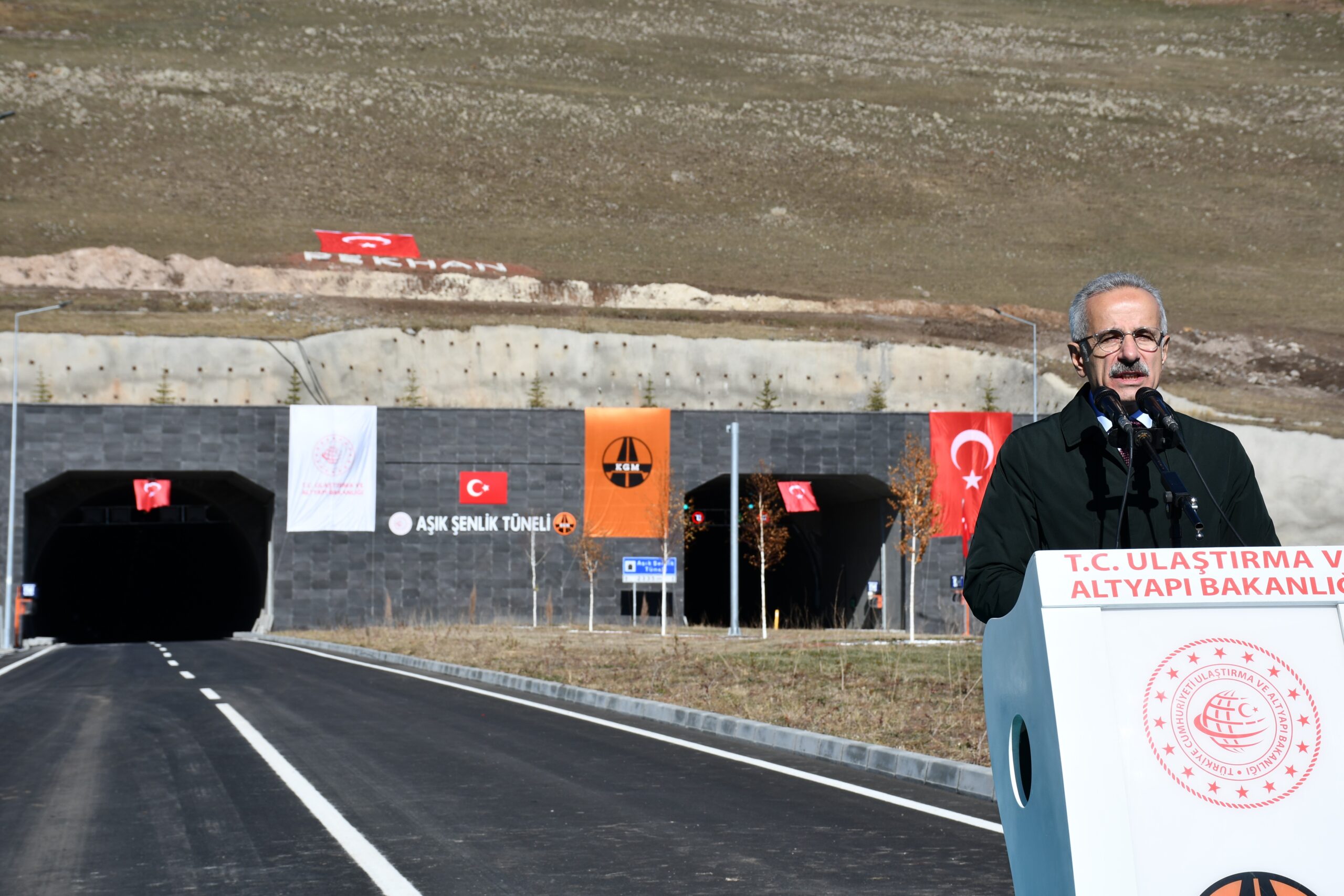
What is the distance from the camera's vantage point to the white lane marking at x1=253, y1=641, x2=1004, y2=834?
9.66 meters

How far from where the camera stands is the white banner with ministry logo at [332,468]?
49562 millimetres

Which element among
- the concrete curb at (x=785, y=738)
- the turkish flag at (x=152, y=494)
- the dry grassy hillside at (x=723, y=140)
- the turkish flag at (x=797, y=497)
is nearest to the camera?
the concrete curb at (x=785, y=738)

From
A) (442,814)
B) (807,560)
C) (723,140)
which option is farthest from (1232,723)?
(723,140)

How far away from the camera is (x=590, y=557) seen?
163 ft

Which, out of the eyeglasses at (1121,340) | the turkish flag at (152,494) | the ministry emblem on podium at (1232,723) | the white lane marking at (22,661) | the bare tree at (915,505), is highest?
the turkish flag at (152,494)

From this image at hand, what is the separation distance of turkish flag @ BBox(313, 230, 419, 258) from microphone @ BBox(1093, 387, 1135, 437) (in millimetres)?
77907

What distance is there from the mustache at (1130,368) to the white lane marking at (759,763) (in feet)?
9.62

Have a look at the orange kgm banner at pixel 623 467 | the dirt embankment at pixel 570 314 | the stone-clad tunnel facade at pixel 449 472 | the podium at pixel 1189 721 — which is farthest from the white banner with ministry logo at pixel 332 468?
the podium at pixel 1189 721

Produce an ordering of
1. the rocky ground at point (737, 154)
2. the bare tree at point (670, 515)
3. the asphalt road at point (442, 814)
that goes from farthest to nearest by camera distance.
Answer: the rocky ground at point (737, 154) < the bare tree at point (670, 515) < the asphalt road at point (442, 814)

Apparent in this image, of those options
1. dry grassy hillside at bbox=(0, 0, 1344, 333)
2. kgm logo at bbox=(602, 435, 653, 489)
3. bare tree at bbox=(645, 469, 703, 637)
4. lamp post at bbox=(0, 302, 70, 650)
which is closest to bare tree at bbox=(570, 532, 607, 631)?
bare tree at bbox=(645, 469, 703, 637)

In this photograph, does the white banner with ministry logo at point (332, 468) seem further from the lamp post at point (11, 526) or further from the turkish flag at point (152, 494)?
the lamp post at point (11, 526)

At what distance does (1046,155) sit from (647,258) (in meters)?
38.9

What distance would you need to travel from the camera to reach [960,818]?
31.4ft

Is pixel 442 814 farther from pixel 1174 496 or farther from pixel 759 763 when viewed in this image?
pixel 1174 496
